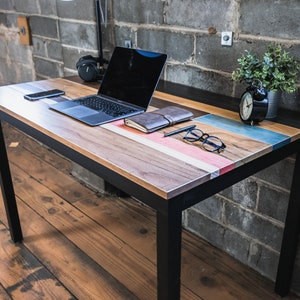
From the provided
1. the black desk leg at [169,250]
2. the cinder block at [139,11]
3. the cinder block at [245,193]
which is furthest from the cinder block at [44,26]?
the black desk leg at [169,250]

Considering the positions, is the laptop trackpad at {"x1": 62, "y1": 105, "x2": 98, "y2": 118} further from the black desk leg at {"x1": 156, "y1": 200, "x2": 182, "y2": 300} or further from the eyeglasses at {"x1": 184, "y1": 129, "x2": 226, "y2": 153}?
the black desk leg at {"x1": 156, "y1": 200, "x2": 182, "y2": 300}

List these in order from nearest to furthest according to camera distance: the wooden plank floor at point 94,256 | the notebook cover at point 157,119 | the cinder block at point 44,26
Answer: the notebook cover at point 157,119 < the wooden plank floor at point 94,256 < the cinder block at point 44,26

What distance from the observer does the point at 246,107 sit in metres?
1.32

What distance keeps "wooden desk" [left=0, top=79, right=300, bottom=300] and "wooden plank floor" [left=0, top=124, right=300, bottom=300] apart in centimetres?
31

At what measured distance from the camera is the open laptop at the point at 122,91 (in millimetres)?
1464

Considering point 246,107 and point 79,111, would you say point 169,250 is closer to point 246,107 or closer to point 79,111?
point 246,107

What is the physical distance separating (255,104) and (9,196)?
1313 mm

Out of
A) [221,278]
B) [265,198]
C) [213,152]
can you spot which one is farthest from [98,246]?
[213,152]

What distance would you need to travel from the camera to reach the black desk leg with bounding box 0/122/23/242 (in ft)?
6.03

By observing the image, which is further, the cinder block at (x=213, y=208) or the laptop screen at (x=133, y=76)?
the cinder block at (x=213, y=208)

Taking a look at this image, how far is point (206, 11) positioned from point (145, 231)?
3.84 feet

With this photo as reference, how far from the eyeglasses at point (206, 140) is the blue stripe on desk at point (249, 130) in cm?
11

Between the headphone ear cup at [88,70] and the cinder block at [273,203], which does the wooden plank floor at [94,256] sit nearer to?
the cinder block at [273,203]

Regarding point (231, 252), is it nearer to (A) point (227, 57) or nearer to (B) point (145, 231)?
(B) point (145, 231)
